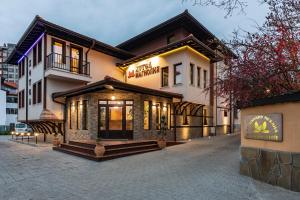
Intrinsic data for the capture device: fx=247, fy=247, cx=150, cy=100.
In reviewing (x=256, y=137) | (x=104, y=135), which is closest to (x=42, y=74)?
(x=104, y=135)

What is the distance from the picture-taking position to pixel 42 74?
675 inches

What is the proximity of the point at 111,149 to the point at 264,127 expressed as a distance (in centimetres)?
677

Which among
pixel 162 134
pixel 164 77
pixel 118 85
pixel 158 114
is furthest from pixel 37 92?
pixel 162 134

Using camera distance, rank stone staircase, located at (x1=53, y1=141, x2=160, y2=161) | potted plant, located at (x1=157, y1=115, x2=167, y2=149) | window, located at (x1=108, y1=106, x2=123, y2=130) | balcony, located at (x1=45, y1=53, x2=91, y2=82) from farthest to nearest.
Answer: balcony, located at (x1=45, y1=53, x2=91, y2=82), window, located at (x1=108, y1=106, x2=123, y2=130), potted plant, located at (x1=157, y1=115, x2=167, y2=149), stone staircase, located at (x1=53, y1=141, x2=160, y2=161)

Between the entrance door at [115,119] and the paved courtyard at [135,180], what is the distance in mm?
4249

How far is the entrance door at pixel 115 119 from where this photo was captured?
14.6m

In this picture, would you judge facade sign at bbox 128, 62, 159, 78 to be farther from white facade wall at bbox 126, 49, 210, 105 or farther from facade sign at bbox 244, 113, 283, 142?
facade sign at bbox 244, 113, 283, 142

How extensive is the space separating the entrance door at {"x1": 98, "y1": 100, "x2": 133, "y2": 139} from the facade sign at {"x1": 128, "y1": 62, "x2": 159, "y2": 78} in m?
4.66

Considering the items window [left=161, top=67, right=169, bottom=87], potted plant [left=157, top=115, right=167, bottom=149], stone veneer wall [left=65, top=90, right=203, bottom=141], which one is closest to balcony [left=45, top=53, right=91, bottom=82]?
stone veneer wall [left=65, top=90, right=203, bottom=141]

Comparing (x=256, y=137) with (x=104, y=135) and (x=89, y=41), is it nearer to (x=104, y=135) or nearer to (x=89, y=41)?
(x=104, y=135)

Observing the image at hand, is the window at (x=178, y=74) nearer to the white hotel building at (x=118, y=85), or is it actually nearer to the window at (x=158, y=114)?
the white hotel building at (x=118, y=85)

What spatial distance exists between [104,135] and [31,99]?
871 centimetres

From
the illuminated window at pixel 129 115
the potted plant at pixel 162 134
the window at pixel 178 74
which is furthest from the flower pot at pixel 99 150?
the window at pixel 178 74

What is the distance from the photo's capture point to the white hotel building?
14.7m
